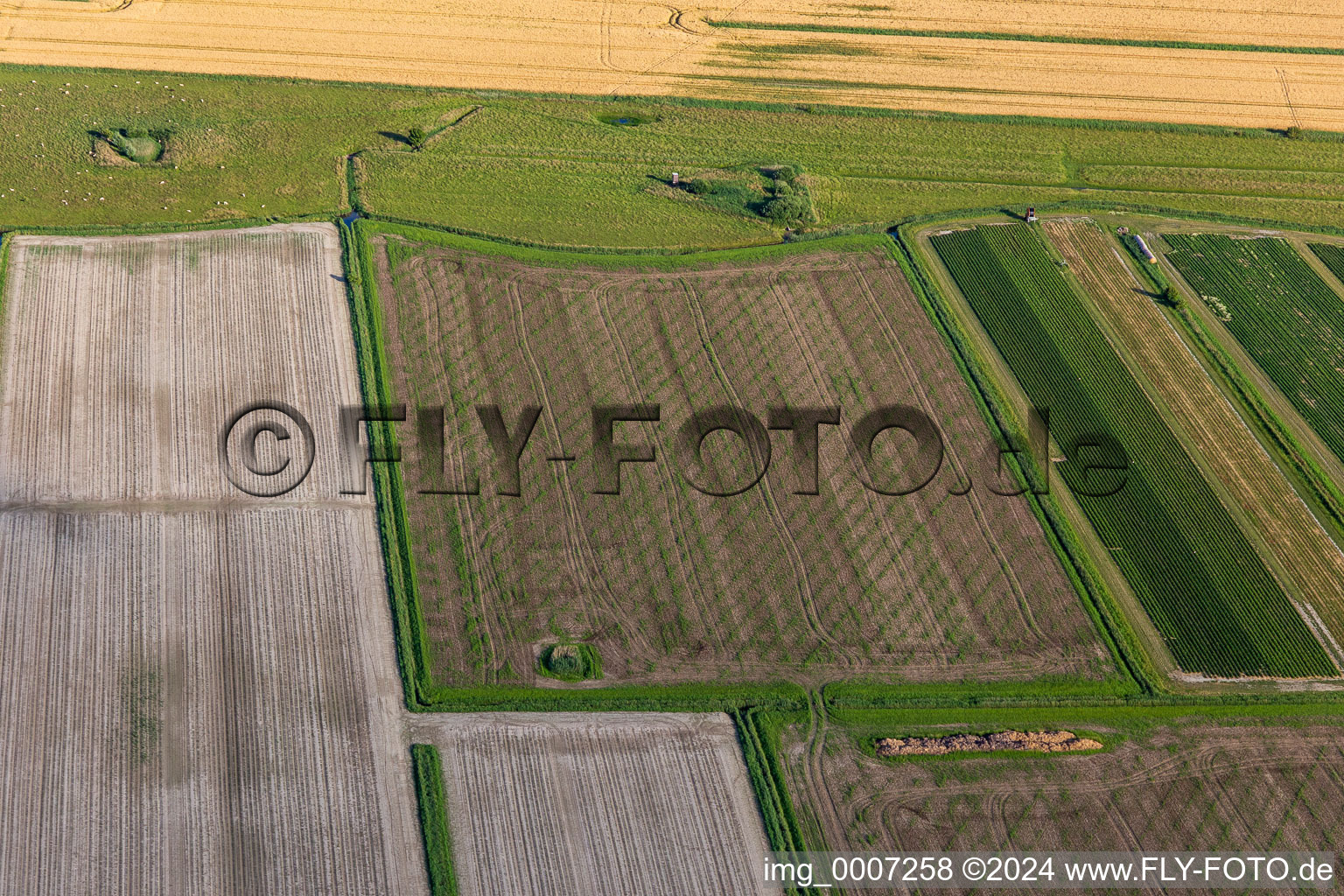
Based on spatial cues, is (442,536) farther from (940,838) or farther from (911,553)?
(940,838)

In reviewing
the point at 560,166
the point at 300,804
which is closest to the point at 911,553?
the point at 300,804

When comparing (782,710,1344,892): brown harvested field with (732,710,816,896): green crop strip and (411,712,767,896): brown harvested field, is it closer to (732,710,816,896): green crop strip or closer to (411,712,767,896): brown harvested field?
(732,710,816,896): green crop strip

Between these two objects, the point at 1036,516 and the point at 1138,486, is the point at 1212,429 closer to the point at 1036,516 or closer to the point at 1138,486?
the point at 1138,486

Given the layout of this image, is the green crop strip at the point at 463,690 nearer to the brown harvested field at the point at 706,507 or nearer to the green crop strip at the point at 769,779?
the brown harvested field at the point at 706,507

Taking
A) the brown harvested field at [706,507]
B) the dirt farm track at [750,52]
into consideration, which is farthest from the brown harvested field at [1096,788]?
the dirt farm track at [750,52]

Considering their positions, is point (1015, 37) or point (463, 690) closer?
point (463, 690)

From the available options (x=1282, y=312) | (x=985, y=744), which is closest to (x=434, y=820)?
(x=985, y=744)
